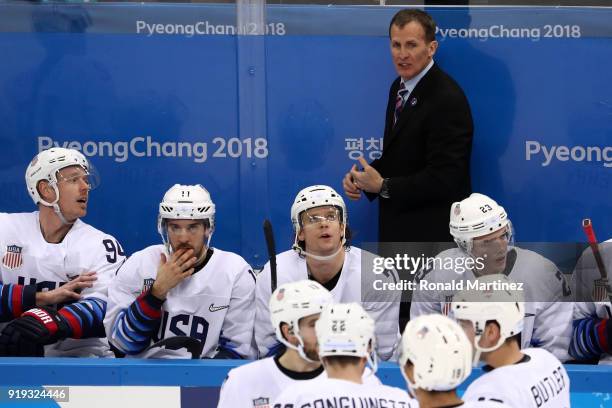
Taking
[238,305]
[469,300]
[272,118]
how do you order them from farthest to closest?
[272,118] < [238,305] < [469,300]

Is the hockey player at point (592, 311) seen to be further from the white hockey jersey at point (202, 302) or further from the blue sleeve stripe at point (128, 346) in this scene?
the blue sleeve stripe at point (128, 346)

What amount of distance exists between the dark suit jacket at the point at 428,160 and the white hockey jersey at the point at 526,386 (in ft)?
5.05

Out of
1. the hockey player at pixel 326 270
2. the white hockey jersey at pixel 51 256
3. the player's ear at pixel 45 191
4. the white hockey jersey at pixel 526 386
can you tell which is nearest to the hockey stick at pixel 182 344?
the hockey player at pixel 326 270

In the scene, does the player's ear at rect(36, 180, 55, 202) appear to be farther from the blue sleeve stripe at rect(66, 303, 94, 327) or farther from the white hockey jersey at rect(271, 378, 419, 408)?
the white hockey jersey at rect(271, 378, 419, 408)

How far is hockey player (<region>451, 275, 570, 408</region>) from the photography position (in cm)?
435

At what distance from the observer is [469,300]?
4.66m

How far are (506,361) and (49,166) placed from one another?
96.1 inches

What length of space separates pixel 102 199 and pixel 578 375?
256 cm

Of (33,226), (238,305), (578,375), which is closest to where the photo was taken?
(578,375)

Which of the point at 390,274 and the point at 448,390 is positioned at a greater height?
the point at 390,274

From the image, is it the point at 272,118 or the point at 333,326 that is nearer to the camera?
the point at 333,326

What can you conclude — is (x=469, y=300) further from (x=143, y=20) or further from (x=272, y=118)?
(x=143, y=20)

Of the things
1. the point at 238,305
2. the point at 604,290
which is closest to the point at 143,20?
the point at 238,305

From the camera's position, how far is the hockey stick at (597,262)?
5.71 metres
